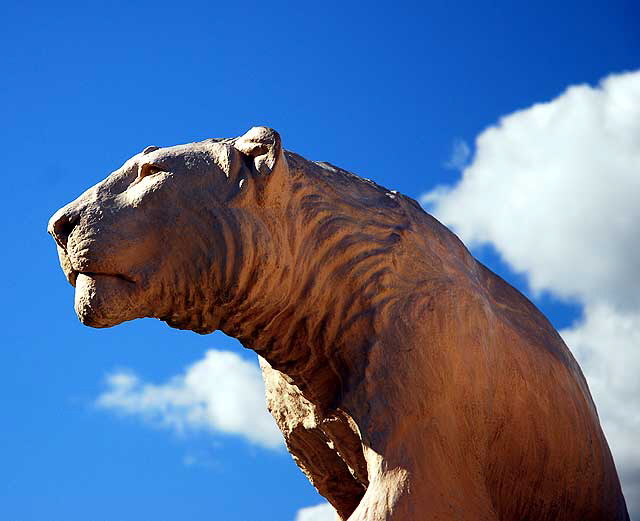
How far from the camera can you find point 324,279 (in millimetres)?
5645

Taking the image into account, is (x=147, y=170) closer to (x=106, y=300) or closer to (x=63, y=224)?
(x=63, y=224)

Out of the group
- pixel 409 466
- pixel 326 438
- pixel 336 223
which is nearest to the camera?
pixel 409 466

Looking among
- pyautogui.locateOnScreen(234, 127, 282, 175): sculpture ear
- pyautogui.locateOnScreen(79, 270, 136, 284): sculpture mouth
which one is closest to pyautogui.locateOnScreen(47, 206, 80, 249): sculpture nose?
pyautogui.locateOnScreen(79, 270, 136, 284): sculpture mouth

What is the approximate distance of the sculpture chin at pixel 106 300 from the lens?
5.34 metres

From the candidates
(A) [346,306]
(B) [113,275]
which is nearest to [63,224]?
(B) [113,275]

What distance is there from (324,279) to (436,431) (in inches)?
32.8

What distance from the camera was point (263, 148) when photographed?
5535 millimetres

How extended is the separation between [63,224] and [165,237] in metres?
0.46

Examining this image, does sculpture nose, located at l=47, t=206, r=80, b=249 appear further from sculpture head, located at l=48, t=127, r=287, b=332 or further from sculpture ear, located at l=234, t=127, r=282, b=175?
sculpture ear, located at l=234, t=127, r=282, b=175

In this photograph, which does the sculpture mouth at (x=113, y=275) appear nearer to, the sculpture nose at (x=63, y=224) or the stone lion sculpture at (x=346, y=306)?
the stone lion sculpture at (x=346, y=306)

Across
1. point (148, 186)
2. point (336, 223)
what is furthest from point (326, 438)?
point (148, 186)

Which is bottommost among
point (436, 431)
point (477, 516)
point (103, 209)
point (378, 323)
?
point (477, 516)

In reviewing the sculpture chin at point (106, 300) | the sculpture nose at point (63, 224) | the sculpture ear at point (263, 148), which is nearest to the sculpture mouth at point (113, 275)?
the sculpture chin at point (106, 300)

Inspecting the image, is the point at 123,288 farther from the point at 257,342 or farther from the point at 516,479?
the point at 516,479
